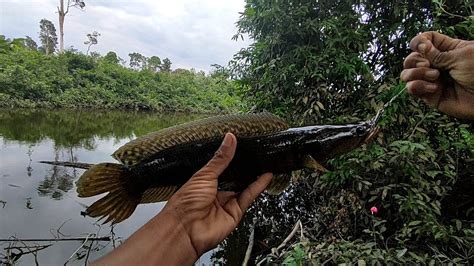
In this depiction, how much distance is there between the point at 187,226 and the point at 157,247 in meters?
0.12

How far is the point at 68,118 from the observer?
1600 cm

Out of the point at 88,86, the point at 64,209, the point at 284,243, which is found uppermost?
the point at 88,86

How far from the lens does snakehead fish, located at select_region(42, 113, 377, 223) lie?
3.86ft

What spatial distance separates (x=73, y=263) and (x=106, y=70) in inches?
791

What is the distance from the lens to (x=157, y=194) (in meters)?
1.32

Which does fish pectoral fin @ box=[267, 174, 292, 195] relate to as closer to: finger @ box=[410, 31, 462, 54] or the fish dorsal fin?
the fish dorsal fin

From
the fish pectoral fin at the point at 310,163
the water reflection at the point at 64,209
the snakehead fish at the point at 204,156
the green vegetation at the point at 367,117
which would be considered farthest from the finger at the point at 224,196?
the water reflection at the point at 64,209

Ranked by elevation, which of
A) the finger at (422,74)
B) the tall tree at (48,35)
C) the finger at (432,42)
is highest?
the tall tree at (48,35)

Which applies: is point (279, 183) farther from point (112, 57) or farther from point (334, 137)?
point (112, 57)

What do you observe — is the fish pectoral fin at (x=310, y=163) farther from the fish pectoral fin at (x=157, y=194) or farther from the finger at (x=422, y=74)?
the finger at (x=422, y=74)

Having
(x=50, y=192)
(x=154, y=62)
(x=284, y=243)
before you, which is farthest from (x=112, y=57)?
(x=284, y=243)

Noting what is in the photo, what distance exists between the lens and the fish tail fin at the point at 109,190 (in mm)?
1132

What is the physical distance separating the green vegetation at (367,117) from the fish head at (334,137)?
1.90 m

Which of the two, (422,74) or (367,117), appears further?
(367,117)
